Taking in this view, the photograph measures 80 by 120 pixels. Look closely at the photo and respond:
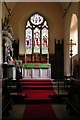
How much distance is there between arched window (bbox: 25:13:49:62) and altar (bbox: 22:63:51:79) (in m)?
2.05

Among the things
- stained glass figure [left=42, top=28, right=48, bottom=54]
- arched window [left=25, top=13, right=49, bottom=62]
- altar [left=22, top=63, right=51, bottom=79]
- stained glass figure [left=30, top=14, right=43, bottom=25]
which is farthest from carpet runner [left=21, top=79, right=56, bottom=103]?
stained glass figure [left=30, top=14, right=43, bottom=25]

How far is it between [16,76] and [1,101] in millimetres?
6541

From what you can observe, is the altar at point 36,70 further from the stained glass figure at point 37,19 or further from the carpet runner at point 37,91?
the stained glass figure at point 37,19

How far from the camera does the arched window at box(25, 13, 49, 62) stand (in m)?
17.9

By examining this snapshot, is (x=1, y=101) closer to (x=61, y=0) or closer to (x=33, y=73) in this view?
(x=33, y=73)

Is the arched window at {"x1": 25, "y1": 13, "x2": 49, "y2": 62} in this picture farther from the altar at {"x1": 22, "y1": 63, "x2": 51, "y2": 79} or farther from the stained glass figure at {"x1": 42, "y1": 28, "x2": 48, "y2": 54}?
the altar at {"x1": 22, "y1": 63, "x2": 51, "y2": 79}

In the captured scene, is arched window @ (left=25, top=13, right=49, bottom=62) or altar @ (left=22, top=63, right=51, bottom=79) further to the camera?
arched window @ (left=25, top=13, right=49, bottom=62)

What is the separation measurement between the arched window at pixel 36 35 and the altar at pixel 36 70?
205 centimetres

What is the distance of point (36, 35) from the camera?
18109 millimetres

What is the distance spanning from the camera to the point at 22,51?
17.8 meters

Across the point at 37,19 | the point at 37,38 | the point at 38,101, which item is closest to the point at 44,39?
the point at 37,38

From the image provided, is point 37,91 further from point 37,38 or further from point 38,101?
point 37,38

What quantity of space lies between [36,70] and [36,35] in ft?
10.4

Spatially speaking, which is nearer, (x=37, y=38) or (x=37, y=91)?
(x=37, y=91)
